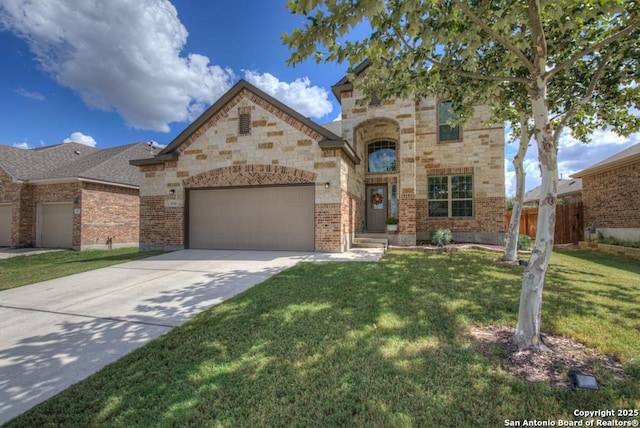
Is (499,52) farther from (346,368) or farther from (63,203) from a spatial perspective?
(63,203)

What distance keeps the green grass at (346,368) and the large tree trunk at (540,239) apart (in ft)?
2.09

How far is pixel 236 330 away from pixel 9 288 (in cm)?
621

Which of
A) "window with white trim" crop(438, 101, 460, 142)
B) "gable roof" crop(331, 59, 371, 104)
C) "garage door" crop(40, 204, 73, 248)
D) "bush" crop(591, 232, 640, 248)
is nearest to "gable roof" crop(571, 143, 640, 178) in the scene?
"bush" crop(591, 232, 640, 248)

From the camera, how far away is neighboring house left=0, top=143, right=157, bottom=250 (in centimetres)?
1448

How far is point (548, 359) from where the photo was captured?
117 inches

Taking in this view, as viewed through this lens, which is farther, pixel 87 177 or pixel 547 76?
pixel 87 177

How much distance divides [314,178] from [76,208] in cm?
1325

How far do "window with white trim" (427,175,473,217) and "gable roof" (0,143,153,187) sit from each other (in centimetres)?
1693

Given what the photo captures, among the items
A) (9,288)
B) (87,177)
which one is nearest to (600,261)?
(9,288)

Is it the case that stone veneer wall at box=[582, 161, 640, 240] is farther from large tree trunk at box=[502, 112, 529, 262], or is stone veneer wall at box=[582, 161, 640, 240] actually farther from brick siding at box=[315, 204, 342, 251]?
brick siding at box=[315, 204, 342, 251]

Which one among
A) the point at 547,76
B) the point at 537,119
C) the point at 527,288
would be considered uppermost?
the point at 547,76

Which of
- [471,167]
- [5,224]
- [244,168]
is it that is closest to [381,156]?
[471,167]

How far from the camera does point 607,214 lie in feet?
41.5

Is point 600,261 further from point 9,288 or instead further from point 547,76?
point 9,288
